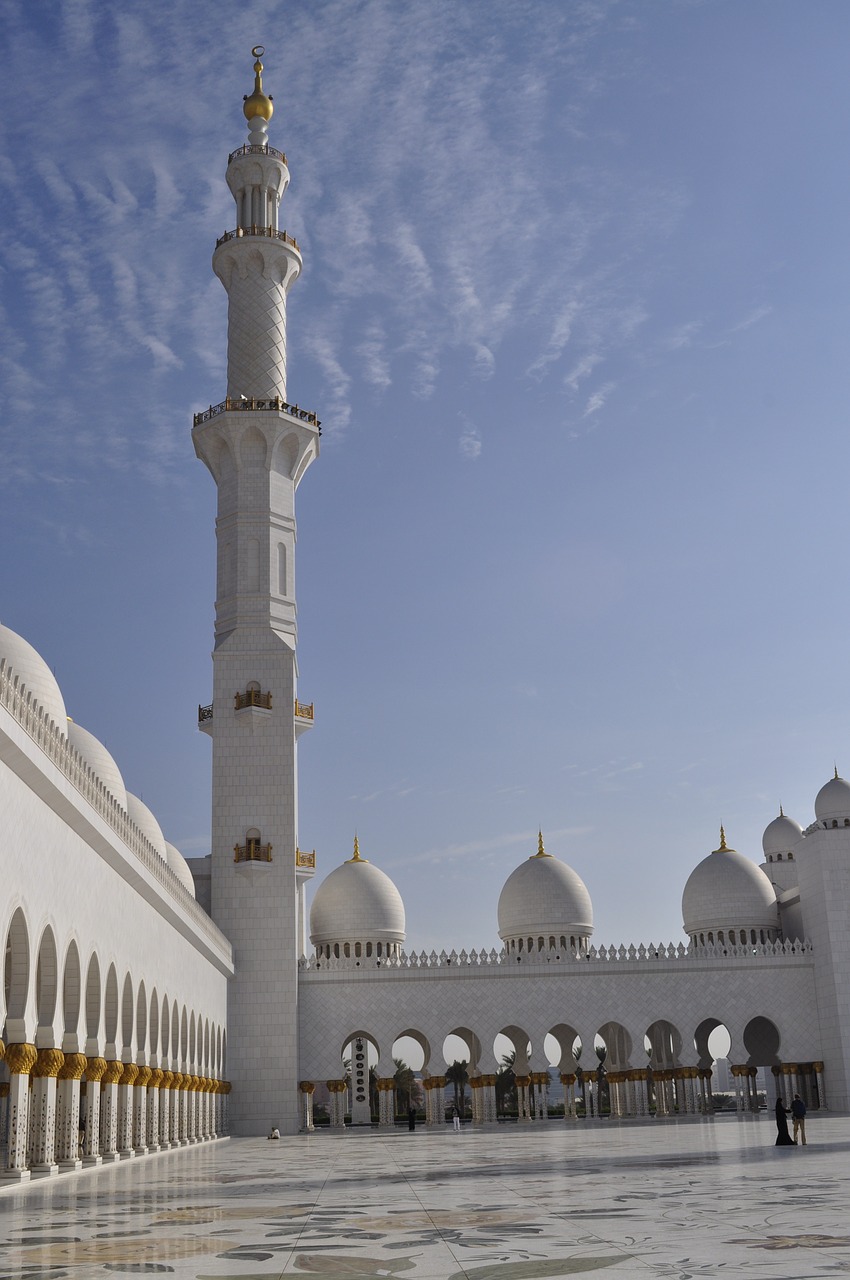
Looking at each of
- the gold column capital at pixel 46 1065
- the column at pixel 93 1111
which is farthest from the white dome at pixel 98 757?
the gold column capital at pixel 46 1065

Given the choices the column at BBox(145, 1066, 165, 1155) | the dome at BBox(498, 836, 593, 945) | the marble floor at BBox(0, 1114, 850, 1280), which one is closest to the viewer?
the marble floor at BBox(0, 1114, 850, 1280)

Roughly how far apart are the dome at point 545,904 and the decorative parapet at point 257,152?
18.0 m

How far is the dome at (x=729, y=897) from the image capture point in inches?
1293

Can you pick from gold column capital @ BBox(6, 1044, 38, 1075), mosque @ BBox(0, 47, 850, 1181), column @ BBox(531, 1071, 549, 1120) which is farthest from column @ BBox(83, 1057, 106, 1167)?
column @ BBox(531, 1071, 549, 1120)

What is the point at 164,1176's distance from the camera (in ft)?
38.8

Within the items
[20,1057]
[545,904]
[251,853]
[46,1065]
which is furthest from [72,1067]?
[545,904]

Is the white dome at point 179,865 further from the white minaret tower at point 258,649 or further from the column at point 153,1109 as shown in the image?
the column at point 153,1109

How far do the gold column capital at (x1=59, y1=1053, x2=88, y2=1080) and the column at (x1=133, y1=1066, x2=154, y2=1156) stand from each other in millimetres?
4065

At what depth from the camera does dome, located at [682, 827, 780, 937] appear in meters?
32.8

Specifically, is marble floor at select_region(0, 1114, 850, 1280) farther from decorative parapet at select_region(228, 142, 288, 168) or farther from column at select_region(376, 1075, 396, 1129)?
decorative parapet at select_region(228, 142, 288, 168)

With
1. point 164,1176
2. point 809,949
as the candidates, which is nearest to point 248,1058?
point 809,949

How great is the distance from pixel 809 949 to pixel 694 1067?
376 cm

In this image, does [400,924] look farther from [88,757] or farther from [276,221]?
[276,221]

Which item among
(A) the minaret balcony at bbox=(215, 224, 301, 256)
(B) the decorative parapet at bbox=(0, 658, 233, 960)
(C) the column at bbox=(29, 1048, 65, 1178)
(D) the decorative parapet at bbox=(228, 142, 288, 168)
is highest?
(D) the decorative parapet at bbox=(228, 142, 288, 168)
